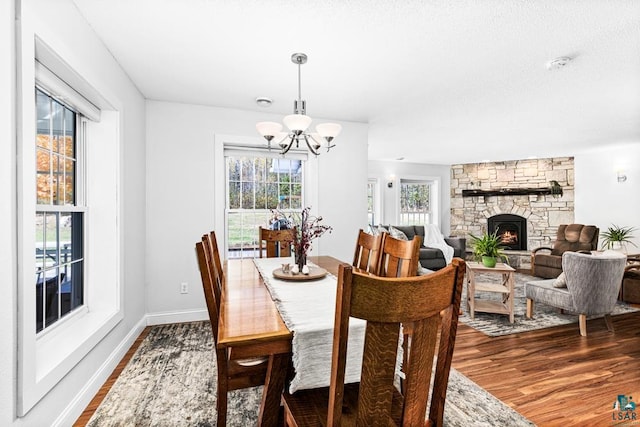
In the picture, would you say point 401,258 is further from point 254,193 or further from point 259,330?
point 254,193

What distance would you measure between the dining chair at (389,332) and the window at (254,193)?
10.4 feet

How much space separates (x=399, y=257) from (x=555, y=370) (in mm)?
1827

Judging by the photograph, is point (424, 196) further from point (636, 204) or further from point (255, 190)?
point (255, 190)

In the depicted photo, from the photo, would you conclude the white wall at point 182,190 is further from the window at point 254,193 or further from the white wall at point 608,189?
the white wall at point 608,189

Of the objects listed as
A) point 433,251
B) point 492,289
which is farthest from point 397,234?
point 492,289

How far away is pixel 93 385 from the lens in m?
2.07

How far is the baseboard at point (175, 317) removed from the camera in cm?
336

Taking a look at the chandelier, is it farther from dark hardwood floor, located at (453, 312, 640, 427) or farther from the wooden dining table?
dark hardwood floor, located at (453, 312, 640, 427)

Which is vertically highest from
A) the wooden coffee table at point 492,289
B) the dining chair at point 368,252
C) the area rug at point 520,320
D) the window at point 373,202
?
the window at point 373,202

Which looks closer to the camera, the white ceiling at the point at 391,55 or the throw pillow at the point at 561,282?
the white ceiling at the point at 391,55

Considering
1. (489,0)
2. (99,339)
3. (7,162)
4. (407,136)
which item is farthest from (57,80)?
(407,136)

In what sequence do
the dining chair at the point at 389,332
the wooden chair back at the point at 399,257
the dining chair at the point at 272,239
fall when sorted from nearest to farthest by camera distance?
the dining chair at the point at 389,332 → the wooden chair back at the point at 399,257 → the dining chair at the point at 272,239

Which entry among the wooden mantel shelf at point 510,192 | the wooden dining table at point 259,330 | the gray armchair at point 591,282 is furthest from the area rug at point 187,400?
the wooden mantel shelf at point 510,192

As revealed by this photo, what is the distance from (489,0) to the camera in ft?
5.78
